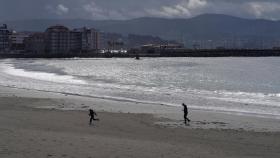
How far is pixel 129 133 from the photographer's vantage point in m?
16.7

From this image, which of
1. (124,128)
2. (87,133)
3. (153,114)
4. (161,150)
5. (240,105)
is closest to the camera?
(161,150)

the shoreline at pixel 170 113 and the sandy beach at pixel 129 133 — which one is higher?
the sandy beach at pixel 129 133

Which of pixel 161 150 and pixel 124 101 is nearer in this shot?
pixel 161 150

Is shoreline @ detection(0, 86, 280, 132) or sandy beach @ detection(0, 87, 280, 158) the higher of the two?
sandy beach @ detection(0, 87, 280, 158)

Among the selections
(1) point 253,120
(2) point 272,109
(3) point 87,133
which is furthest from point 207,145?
(2) point 272,109

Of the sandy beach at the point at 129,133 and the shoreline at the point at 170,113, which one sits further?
the shoreline at the point at 170,113

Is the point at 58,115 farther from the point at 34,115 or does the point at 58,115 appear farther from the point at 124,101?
the point at 124,101

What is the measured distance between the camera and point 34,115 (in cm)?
2130

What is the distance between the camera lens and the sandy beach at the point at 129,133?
12719 millimetres

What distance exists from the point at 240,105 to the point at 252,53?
159436 mm

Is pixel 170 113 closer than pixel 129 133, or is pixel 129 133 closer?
pixel 129 133

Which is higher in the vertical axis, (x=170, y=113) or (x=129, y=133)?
(x=129, y=133)

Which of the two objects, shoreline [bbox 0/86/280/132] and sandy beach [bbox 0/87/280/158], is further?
shoreline [bbox 0/86/280/132]

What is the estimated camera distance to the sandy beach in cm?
1272
